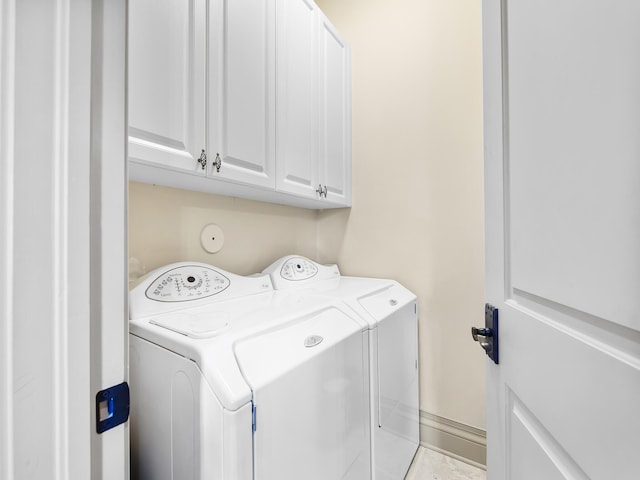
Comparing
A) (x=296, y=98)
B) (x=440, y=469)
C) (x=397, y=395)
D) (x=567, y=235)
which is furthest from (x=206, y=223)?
(x=440, y=469)

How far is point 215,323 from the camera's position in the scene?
825 millimetres

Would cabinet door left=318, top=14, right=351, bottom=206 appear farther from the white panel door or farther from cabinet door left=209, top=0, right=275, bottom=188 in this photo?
the white panel door

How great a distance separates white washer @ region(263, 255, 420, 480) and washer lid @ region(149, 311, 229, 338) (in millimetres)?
484

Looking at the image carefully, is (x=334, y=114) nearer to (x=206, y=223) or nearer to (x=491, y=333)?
(x=206, y=223)

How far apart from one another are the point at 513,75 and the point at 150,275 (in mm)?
1228

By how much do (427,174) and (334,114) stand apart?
2.30 feet

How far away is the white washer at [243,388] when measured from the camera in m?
0.60

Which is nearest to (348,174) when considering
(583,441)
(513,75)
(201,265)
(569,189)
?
(201,265)

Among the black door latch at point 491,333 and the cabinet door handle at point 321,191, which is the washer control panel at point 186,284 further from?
the black door latch at point 491,333

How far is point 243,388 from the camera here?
61 cm

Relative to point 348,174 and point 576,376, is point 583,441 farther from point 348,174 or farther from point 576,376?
point 348,174

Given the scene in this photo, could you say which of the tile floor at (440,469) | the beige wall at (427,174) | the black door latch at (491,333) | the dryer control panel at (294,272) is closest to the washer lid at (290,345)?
the black door latch at (491,333)

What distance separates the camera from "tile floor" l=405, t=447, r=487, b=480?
147 centimetres

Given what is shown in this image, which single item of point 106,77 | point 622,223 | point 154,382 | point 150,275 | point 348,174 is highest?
point 348,174
